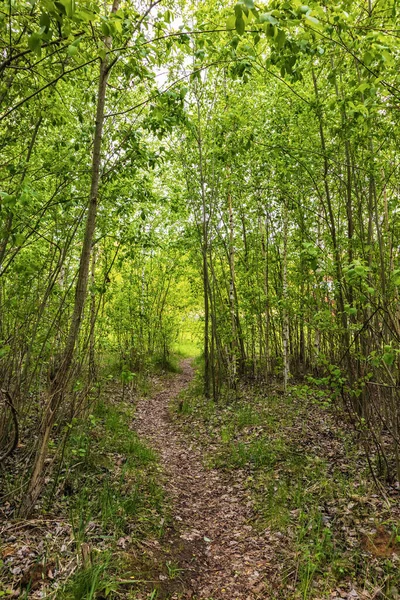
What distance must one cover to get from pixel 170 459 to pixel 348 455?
3365 millimetres

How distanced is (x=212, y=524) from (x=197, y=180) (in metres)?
9.38

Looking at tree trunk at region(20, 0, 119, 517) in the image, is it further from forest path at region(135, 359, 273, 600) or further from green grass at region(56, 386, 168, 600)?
forest path at region(135, 359, 273, 600)

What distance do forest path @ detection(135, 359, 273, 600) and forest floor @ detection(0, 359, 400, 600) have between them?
2 cm

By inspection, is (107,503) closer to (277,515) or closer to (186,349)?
(277,515)

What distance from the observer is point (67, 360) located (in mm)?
4047

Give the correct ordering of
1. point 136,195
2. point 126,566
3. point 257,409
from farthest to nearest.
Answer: point 257,409
point 136,195
point 126,566

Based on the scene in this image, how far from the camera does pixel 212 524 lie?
16.2ft

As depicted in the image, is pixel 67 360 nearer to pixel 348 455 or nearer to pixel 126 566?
pixel 126 566

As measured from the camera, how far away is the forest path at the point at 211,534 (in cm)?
374

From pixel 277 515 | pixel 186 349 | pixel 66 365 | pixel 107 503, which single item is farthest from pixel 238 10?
pixel 186 349

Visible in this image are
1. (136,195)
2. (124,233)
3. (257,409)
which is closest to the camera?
(136,195)

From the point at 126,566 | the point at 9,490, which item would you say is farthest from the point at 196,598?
the point at 9,490

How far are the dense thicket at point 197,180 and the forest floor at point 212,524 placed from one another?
579 millimetres

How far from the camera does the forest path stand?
12.3ft
